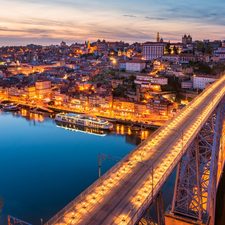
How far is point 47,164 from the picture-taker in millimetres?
8258

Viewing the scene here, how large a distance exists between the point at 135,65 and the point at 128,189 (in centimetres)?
1783

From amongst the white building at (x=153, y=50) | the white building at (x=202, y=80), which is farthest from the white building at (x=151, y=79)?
the white building at (x=153, y=50)

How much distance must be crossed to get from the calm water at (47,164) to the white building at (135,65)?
348 inches

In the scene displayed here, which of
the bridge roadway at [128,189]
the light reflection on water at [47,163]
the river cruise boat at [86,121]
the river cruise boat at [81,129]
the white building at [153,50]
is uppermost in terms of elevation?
the white building at [153,50]

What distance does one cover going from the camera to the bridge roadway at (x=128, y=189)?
2607 mm

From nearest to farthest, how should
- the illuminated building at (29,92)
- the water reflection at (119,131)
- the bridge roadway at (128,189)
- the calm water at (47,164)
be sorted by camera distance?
the bridge roadway at (128,189), the calm water at (47,164), the water reflection at (119,131), the illuminated building at (29,92)

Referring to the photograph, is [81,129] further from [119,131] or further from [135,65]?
[135,65]

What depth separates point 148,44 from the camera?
80.1ft

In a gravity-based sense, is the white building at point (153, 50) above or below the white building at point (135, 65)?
above

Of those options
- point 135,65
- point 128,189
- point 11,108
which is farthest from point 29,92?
point 128,189

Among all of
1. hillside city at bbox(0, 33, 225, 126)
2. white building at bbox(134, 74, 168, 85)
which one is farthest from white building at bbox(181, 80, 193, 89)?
white building at bbox(134, 74, 168, 85)

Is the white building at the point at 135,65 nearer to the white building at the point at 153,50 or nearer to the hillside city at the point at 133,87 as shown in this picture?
the hillside city at the point at 133,87

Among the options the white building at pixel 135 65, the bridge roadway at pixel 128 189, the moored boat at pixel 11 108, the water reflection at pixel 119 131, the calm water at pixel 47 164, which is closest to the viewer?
the bridge roadway at pixel 128 189

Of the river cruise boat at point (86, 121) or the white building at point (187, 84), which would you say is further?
the white building at point (187, 84)
